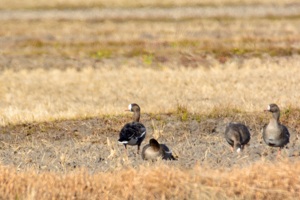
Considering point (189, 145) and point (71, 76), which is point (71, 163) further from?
point (71, 76)

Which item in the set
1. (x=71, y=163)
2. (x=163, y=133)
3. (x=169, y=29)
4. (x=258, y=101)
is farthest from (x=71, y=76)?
(x=169, y=29)

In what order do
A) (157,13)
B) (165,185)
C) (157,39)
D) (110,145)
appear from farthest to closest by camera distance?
(157,13), (157,39), (110,145), (165,185)

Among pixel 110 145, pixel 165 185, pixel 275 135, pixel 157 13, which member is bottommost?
pixel 110 145

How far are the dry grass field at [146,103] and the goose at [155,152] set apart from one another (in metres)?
0.24

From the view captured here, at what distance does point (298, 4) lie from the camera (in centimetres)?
5753

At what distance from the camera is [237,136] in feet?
46.0

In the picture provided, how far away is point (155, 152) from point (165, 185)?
2.45m

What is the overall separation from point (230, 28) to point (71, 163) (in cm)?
2698

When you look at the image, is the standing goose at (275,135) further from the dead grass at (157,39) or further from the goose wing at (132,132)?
the dead grass at (157,39)

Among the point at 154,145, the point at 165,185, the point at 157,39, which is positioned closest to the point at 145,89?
the point at 154,145

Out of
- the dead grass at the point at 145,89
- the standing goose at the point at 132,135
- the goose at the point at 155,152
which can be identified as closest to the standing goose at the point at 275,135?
the goose at the point at 155,152

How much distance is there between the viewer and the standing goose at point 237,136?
46.1ft

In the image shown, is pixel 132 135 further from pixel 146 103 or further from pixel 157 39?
pixel 157 39

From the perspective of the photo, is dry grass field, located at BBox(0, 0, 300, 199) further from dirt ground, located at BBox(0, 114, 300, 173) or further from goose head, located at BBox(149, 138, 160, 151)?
goose head, located at BBox(149, 138, 160, 151)
